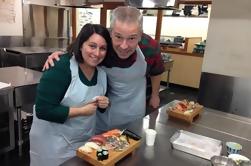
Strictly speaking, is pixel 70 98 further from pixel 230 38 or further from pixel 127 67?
pixel 230 38

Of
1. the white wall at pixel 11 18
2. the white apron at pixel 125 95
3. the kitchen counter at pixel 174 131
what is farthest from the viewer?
the white wall at pixel 11 18

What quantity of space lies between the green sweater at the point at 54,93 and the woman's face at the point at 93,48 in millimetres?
109

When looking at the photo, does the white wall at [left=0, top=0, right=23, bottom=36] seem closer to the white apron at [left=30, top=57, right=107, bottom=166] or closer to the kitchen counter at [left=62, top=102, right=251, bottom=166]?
the white apron at [left=30, top=57, right=107, bottom=166]

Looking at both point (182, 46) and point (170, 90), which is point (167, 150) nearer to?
point (170, 90)

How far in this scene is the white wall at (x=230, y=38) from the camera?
5.90 ft

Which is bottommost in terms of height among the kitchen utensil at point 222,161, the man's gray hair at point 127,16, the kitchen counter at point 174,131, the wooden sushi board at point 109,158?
the kitchen counter at point 174,131

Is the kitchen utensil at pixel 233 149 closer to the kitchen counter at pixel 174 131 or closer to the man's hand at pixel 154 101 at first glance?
the kitchen counter at pixel 174 131

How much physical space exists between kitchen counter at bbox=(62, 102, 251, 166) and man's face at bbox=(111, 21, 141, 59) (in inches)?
17.0

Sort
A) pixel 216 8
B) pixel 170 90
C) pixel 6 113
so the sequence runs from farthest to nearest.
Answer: pixel 170 90 → pixel 6 113 → pixel 216 8

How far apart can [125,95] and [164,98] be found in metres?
2.97

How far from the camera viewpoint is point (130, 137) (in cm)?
103

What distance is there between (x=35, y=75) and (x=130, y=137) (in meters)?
1.65

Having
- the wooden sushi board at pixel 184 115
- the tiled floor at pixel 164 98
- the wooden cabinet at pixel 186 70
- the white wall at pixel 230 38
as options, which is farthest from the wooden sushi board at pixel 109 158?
the wooden cabinet at pixel 186 70

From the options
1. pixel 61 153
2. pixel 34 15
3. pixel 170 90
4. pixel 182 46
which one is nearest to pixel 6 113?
pixel 61 153
